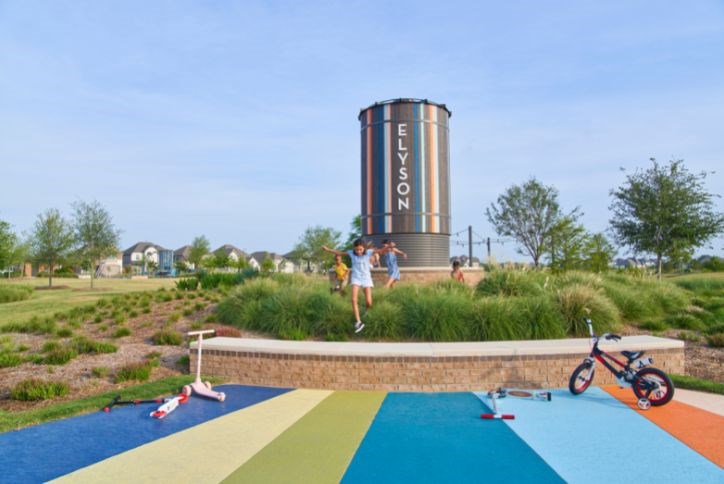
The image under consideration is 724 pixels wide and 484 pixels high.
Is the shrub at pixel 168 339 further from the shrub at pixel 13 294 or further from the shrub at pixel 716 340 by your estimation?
the shrub at pixel 13 294

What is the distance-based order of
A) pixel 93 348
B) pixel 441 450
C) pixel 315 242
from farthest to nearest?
1. pixel 315 242
2. pixel 93 348
3. pixel 441 450

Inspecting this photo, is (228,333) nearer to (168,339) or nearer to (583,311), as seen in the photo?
(168,339)

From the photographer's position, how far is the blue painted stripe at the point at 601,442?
3900 mm

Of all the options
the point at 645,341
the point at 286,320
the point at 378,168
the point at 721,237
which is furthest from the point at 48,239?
the point at 721,237

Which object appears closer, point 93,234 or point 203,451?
point 203,451

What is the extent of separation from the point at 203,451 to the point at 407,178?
530 inches

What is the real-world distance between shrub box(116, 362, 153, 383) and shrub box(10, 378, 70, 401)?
2.54 ft

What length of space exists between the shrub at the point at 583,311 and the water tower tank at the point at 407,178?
7.45 m

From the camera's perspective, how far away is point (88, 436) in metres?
4.96

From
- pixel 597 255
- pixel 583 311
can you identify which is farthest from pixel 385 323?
pixel 597 255

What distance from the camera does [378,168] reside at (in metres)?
17.1

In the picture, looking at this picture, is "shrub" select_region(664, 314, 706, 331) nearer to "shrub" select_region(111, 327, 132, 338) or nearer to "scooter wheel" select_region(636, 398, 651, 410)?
"scooter wheel" select_region(636, 398, 651, 410)


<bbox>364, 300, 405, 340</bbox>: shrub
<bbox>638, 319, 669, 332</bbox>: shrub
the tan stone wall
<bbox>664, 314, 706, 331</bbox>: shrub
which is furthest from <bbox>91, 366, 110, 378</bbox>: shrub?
<bbox>664, 314, 706, 331</bbox>: shrub

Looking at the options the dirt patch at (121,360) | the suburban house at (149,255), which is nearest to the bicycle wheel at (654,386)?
the dirt patch at (121,360)
